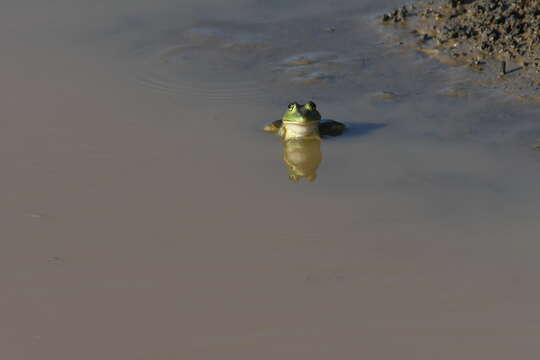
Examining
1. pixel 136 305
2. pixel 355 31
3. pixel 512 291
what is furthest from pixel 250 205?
pixel 355 31

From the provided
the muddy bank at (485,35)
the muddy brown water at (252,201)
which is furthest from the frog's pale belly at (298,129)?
the muddy bank at (485,35)

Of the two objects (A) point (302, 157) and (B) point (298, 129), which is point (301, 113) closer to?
(B) point (298, 129)

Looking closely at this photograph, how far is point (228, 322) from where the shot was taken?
4840 mm

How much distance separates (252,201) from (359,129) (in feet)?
5.65

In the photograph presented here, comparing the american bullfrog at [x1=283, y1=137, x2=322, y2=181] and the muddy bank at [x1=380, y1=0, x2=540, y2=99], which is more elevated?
the muddy bank at [x1=380, y1=0, x2=540, y2=99]

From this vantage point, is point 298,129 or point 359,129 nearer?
point 298,129

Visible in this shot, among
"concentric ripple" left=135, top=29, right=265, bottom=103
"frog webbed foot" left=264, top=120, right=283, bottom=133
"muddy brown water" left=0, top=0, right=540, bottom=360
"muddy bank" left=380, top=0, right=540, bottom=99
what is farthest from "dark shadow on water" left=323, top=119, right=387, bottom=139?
"muddy bank" left=380, top=0, right=540, bottom=99

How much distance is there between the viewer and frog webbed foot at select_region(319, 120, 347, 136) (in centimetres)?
748

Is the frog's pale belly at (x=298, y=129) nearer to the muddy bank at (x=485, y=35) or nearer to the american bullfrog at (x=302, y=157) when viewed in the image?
the american bullfrog at (x=302, y=157)

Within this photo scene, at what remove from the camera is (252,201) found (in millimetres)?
6223

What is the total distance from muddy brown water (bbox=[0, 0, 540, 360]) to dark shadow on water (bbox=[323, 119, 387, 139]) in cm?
3

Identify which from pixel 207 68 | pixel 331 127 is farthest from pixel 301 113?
pixel 207 68

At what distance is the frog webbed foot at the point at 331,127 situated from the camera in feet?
24.6

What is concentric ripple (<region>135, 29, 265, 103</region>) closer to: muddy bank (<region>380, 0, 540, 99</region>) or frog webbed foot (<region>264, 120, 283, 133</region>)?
frog webbed foot (<region>264, 120, 283, 133</region>)
